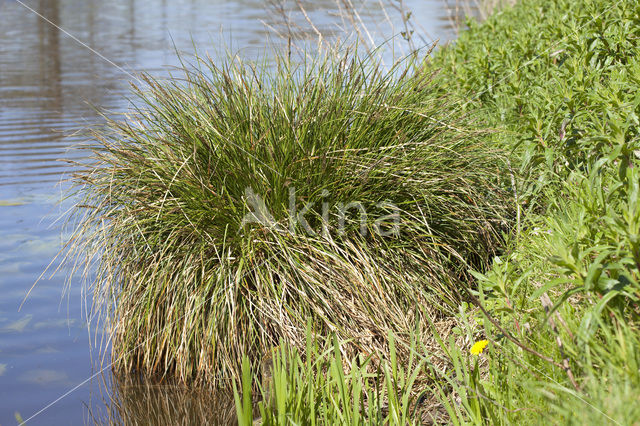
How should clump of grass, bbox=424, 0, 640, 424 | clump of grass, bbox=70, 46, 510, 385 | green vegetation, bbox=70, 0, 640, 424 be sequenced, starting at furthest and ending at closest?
1. clump of grass, bbox=70, 46, 510, 385
2. green vegetation, bbox=70, 0, 640, 424
3. clump of grass, bbox=424, 0, 640, 424

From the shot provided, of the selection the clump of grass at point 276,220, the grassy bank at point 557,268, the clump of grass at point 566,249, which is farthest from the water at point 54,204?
the clump of grass at point 566,249

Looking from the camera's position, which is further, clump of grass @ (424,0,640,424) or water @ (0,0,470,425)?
water @ (0,0,470,425)

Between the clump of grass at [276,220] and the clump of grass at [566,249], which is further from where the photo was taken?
the clump of grass at [276,220]

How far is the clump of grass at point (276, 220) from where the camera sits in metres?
3.93

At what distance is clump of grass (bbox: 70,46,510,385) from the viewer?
3.93m

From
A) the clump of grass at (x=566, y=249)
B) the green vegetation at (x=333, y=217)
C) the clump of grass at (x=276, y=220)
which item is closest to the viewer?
the clump of grass at (x=566, y=249)

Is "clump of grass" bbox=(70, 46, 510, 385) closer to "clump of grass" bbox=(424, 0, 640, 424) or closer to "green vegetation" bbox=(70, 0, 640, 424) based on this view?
"green vegetation" bbox=(70, 0, 640, 424)

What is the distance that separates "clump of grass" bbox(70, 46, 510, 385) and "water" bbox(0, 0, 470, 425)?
0.98ft

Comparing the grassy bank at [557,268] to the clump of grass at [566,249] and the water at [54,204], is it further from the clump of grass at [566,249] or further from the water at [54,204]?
the water at [54,204]

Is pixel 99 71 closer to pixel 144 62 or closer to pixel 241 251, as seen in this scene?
pixel 144 62

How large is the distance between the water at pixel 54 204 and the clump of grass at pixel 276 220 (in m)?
0.30

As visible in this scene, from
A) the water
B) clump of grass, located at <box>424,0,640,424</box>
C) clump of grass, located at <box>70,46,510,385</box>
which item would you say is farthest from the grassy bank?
the water

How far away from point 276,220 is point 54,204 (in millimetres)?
2377

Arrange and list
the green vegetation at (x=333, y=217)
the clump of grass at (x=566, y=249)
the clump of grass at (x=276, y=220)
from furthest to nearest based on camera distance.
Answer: the clump of grass at (x=276, y=220) < the green vegetation at (x=333, y=217) < the clump of grass at (x=566, y=249)
